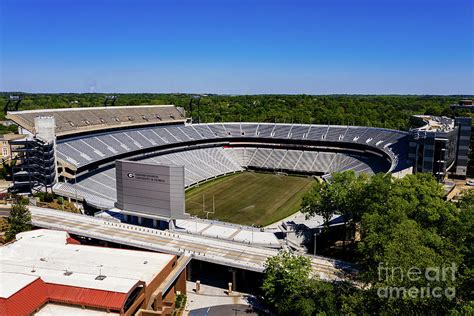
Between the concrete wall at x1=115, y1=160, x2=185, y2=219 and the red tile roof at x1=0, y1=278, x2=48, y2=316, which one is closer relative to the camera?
the red tile roof at x1=0, y1=278, x2=48, y2=316

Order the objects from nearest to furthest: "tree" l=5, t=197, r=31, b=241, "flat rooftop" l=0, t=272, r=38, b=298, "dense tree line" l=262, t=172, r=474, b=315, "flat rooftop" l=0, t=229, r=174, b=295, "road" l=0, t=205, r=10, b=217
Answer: "dense tree line" l=262, t=172, r=474, b=315, "flat rooftop" l=0, t=272, r=38, b=298, "flat rooftop" l=0, t=229, r=174, b=295, "tree" l=5, t=197, r=31, b=241, "road" l=0, t=205, r=10, b=217

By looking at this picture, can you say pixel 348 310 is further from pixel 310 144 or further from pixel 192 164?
pixel 310 144

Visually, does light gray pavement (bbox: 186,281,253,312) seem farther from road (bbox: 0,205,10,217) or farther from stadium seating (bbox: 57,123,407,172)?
stadium seating (bbox: 57,123,407,172)

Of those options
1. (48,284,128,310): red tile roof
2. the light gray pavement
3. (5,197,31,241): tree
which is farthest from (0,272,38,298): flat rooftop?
(5,197,31,241): tree

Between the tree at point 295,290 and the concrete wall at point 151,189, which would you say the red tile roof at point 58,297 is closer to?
the tree at point 295,290

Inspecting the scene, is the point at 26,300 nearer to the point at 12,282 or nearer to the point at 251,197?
the point at 12,282
